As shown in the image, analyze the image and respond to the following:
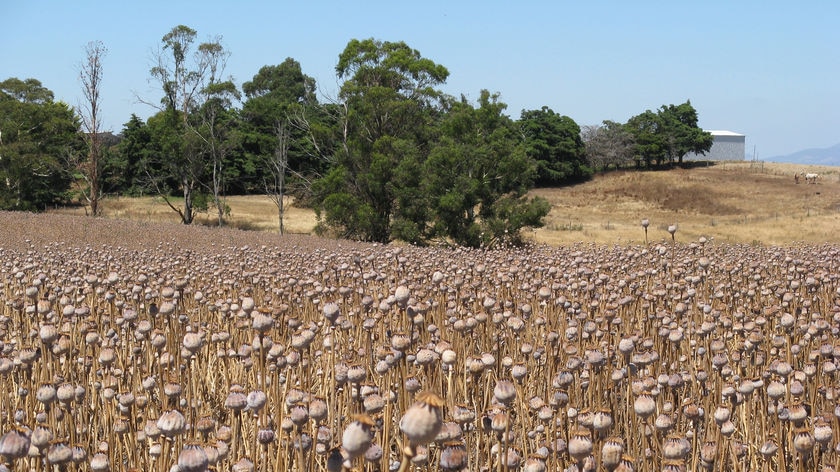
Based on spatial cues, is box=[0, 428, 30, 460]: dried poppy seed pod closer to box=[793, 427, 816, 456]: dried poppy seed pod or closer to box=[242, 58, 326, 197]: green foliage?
box=[793, 427, 816, 456]: dried poppy seed pod

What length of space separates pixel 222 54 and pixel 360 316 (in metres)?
41.0

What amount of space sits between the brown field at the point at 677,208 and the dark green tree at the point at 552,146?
6.11 ft

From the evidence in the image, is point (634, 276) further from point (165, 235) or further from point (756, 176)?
point (756, 176)

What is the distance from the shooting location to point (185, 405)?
11.8 feet

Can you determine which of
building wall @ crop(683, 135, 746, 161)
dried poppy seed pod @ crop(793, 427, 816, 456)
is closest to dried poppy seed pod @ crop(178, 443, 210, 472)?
dried poppy seed pod @ crop(793, 427, 816, 456)

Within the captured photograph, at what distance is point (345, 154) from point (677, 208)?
3232 centimetres

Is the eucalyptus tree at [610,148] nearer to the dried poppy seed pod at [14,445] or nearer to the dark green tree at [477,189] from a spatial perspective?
the dark green tree at [477,189]

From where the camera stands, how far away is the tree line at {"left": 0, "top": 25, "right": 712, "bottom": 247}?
2656 cm

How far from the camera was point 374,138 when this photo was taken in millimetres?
30375

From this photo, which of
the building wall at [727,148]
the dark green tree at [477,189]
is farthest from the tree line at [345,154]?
the building wall at [727,148]

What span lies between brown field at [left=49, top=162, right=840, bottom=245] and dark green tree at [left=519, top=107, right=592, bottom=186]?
1.86 metres

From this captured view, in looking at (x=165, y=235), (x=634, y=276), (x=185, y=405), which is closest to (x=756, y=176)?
(x=165, y=235)

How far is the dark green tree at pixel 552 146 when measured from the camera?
65.1 m

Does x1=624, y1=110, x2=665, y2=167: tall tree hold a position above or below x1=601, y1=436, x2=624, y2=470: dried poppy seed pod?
above
